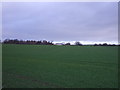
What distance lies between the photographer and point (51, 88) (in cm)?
978

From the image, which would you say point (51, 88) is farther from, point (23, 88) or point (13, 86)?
point (13, 86)

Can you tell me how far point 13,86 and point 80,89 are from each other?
4508mm

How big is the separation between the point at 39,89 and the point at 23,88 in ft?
3.32

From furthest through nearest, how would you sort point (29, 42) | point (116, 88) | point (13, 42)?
1. point (29, 42)
2. point (13, 42)
3. point (116, 88)

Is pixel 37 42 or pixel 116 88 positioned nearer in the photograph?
pixel 116 88

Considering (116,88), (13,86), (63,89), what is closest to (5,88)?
(13,86)

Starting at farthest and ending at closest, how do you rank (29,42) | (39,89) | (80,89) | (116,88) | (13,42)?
(29,42) → (13,42) → (116,88) → (80,89) → (39,89)

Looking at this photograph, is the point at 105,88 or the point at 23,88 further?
the point at 105,88

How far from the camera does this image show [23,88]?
30.8ft

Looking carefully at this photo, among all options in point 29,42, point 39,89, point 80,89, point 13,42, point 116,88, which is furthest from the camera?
point 29,42

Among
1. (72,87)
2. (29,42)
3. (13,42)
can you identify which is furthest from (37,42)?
(72,87)

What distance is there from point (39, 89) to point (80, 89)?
2.83 m

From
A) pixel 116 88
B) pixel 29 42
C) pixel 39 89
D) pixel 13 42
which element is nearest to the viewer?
pixel 39 89

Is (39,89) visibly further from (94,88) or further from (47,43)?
(47,43)
